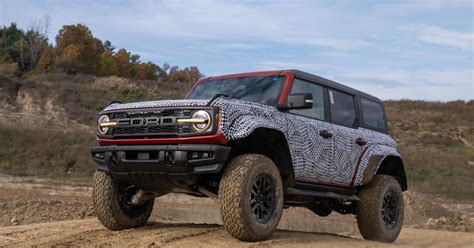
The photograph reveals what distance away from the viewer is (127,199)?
7.55 meters

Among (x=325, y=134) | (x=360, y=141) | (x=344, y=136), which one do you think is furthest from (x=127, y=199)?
(x=360, y=141)

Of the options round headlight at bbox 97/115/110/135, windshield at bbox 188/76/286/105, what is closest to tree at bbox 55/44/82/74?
windshield at bbox 188/76/286/105

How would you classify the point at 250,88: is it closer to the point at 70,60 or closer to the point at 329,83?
the point at 329,83

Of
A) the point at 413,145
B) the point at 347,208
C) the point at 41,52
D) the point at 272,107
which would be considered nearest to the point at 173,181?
the point at 272,107

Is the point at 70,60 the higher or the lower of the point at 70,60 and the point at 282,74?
the higher

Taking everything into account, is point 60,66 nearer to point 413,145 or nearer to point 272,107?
point 413,145

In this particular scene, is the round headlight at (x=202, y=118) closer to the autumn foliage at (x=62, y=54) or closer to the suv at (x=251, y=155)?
the suv at (x=251, y=155)

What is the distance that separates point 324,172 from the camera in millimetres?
7695

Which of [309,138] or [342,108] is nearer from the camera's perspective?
[309,138]

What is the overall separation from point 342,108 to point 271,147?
2019 millimetres

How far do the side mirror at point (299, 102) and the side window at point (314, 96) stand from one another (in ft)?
1.07

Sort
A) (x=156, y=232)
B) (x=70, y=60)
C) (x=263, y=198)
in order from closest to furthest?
1. (x=263, y=198)
2. (x=156, y=232)
3. (x=70, y=60)

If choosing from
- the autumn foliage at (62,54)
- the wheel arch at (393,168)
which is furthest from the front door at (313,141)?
the autumn foliage at (62,54)

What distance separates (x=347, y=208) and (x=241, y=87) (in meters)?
2.61
